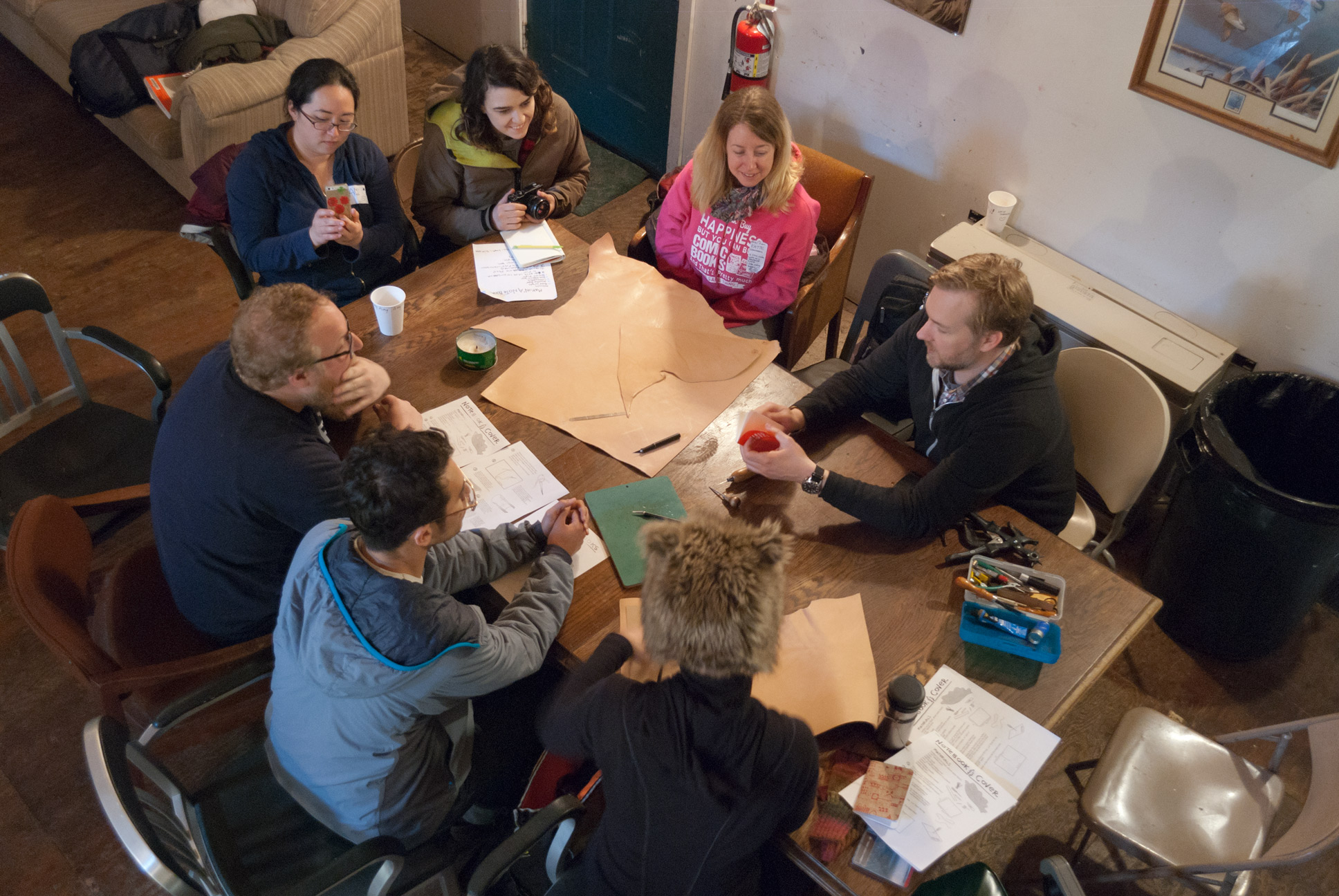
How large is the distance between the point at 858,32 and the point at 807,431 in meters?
2.11

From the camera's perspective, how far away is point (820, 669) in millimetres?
1957

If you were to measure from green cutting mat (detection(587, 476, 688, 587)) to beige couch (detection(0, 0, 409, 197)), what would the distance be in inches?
117

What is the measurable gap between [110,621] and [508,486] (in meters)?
1.02

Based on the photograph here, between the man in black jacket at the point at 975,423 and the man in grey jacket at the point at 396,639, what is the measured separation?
2.22 feet

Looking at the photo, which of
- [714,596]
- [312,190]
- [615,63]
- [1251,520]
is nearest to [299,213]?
[312,190]

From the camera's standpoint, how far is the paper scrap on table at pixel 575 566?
2.07 meters

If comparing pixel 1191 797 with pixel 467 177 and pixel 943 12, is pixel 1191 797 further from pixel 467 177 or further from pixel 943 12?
pixel 467 177

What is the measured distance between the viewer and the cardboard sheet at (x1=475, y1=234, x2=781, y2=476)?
7.95 feet

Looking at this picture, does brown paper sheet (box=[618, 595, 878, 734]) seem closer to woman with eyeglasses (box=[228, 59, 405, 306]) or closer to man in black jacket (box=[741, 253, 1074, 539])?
man in black jacket (box=[741, 253, 1074, 539])

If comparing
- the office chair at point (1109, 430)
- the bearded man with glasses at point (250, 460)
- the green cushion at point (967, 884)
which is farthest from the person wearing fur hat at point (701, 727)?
A: the office chair at point (1109, 430)

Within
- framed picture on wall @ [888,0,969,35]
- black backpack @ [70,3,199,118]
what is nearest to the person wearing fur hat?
framed picture on wall @ [888,0,969,35]

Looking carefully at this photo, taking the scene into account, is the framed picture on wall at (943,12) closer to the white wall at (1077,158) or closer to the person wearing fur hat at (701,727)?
the white wall at (1077,158)

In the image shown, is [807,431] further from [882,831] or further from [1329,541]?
[1329,541]

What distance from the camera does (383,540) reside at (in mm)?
1735
